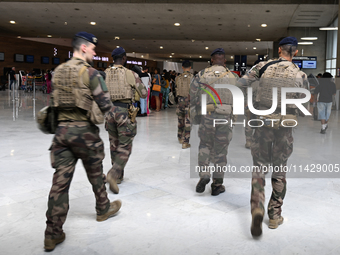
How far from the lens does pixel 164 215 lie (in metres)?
3.33

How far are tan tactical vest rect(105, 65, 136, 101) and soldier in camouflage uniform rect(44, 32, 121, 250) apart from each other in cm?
→ 132

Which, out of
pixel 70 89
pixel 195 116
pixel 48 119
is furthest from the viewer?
pixel 195 116

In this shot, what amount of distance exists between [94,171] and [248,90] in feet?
5.84

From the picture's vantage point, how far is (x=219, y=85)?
3.88 m

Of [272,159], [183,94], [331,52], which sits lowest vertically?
[272,159]

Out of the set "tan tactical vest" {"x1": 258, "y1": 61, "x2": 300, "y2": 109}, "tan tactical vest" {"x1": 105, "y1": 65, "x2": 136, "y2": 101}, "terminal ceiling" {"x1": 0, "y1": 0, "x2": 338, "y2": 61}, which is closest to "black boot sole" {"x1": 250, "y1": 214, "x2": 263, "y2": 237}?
"tan tactical vest" {"x1": 258, "y1": 61, "x2": 300, "y2": 109}

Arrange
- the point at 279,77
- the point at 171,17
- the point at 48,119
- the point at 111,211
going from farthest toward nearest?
the point at 171,17, the point at 111,211, the point at 279,77, the point at 48,119

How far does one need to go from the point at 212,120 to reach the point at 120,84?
3.94 ft

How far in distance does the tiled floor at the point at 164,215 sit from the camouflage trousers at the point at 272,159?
0.93 ft

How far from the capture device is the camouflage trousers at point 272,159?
3.00 m

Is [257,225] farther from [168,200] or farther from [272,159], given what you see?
[168,200]

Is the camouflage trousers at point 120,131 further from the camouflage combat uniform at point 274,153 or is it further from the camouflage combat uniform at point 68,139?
the camouflage combat uniform at point 274,153

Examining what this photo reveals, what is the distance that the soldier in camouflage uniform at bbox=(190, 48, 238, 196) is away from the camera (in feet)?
12.9

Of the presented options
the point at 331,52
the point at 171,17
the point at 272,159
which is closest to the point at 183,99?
the point at 272,159
